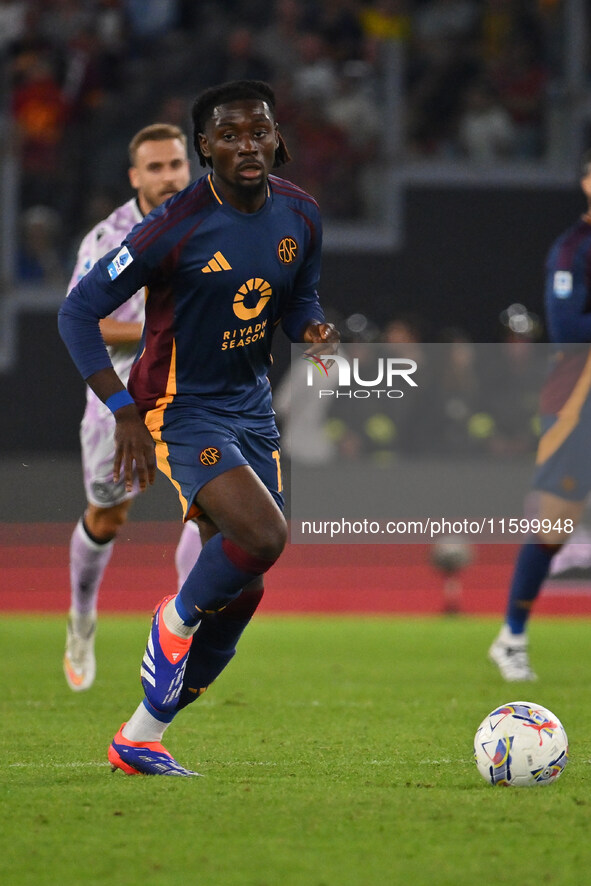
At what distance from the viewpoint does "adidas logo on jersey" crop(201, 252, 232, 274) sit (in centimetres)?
481

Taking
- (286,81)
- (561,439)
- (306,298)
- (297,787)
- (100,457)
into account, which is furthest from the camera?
(286,81)

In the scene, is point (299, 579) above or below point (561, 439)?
below

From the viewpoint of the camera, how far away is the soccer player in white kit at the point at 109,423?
6.95 meters

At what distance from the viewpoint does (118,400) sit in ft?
15.5

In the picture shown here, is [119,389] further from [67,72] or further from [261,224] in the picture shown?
[67,72]

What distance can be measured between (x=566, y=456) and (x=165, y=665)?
3.63 meters

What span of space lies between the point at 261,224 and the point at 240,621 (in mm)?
1389

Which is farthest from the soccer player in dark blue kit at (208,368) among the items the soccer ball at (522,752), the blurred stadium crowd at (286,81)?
the blurred stadium crowd at (286,81)

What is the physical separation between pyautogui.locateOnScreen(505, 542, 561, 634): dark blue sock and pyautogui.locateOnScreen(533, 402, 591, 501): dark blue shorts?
340 millimetres

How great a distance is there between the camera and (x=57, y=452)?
14.3 metres

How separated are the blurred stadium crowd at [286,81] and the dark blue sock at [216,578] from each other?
9.68m

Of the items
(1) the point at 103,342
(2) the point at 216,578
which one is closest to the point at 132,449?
(1) the point at 103,342

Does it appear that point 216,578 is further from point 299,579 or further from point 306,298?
point 299,579

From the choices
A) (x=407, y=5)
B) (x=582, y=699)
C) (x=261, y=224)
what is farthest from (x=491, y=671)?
(x=407, y=5)
